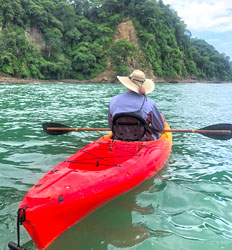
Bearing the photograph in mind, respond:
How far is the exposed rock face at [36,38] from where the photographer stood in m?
44.4

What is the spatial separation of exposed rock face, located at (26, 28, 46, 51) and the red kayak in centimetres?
4537

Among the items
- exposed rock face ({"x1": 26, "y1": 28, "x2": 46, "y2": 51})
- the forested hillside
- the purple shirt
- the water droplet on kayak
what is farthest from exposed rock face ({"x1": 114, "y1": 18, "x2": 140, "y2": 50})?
the water droplet on kayak

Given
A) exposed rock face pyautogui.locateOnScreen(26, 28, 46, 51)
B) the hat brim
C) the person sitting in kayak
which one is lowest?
the person sitting in kayak

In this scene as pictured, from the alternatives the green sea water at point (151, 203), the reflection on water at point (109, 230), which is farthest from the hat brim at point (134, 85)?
the reflection on water at point (109, 230)

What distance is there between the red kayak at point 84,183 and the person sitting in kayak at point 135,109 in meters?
0.21

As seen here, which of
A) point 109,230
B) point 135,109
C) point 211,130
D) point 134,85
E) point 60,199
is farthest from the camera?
point 211,130

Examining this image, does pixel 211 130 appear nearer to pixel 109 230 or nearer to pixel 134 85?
pixel 134 85

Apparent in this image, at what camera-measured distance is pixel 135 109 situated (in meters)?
3.65

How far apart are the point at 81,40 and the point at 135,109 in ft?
169

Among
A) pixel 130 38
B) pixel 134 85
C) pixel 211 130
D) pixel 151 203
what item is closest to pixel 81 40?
pixel 130 38

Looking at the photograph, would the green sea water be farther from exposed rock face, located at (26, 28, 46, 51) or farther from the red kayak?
exposed rock face, located at (26, 28, 46, 51)

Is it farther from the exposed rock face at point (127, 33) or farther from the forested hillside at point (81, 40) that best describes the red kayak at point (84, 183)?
the exposed rock face at point (127, 33)

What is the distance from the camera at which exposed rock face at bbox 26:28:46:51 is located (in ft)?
146

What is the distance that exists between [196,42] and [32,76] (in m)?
75.1
